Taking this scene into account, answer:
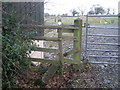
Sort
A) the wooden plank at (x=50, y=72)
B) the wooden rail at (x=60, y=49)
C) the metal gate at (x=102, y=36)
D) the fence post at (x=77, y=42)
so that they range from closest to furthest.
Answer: the wooden plank at (x=50, y=72) < the wooden rail at (x=60, y=49) < the fence post at (x=77, y=42) < the metal gate at (x=102, y=36)

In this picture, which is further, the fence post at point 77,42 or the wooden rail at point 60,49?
the fence post at point 77,42

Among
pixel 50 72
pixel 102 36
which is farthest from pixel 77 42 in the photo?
pixel 102 36

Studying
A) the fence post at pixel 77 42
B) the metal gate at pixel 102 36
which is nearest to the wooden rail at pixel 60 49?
the fence post at pixel 77 42

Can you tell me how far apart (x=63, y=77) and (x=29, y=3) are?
64.8 inches

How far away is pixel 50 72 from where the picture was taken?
4012mm

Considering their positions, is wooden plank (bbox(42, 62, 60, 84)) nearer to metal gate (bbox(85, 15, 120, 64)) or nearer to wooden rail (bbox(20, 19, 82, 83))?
wooden rail (bbox(20, 19, 82, 83))

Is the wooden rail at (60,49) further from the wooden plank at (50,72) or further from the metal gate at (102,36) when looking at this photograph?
the metal gate at (102,36)

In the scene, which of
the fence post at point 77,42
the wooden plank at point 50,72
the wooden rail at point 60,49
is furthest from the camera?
the fence post at point 77,42

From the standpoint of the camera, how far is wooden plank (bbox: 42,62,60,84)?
3.90 metres

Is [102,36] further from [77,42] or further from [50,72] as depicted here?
[50,72]

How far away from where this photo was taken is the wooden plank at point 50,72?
3.90m

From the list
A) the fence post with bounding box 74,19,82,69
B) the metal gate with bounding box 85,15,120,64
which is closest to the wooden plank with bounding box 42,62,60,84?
the fence post with bounding box 74,19,82,69

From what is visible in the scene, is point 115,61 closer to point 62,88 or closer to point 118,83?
point 118,83

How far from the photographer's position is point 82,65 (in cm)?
502
